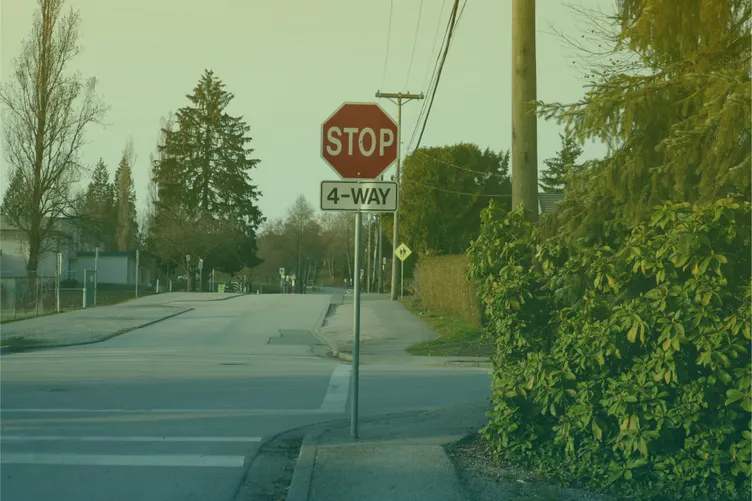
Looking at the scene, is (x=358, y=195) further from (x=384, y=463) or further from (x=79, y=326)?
(x=79, y=326)

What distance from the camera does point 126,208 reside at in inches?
3561

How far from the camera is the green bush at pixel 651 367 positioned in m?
5.86

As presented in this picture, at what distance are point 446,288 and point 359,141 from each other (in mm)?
24977

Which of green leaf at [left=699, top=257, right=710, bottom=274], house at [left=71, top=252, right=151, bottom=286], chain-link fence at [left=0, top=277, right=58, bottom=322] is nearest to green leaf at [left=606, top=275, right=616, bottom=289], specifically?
green leaf at [left=699, top=257, right=710, bottom=274]

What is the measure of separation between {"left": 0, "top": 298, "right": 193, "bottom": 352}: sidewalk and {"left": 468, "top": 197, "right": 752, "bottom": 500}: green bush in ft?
56.4

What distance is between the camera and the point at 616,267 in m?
6.61

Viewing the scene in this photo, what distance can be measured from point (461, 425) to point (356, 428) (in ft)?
4.47

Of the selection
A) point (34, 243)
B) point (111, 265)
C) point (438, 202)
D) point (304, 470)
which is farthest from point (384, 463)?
point (111, 265)

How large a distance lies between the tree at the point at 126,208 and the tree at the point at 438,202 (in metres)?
39.1

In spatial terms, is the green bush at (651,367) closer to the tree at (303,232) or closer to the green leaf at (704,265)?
the green leaf at (704,265)

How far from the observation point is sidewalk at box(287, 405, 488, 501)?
6496mm

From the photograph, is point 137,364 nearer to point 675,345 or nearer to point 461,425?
point 461,425

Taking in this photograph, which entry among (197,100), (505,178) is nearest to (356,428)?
(505,178)

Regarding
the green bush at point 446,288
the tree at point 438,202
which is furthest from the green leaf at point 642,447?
the tree at point 438,202
